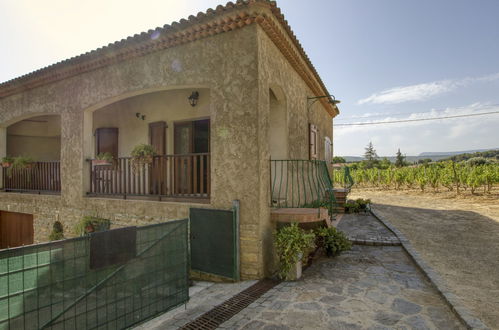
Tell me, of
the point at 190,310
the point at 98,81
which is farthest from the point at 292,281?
the point at 98,81

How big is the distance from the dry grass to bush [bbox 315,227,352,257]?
190 cm

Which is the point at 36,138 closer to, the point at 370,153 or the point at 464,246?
the point at 464,246

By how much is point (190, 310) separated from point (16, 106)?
9793 mm

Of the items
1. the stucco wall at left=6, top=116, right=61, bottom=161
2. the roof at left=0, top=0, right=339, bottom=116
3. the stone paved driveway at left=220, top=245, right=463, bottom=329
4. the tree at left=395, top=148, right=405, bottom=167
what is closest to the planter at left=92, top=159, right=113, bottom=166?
the roof at left=0, top=0, right=339, bottom=116

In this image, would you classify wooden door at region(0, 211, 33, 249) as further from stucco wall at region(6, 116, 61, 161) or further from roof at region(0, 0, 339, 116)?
roof at region(0, 0, 339, 116)

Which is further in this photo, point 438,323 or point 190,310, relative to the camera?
point 190,310

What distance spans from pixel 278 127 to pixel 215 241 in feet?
11.3

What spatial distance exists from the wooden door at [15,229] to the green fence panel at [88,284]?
7931 millimetres

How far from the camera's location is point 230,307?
14.6 feet

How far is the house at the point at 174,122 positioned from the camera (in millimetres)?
5480

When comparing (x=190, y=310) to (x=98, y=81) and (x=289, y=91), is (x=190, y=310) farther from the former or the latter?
(x=98, y=81)

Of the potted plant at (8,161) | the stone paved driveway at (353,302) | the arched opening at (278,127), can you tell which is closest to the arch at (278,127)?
the arched opening at (278,127)

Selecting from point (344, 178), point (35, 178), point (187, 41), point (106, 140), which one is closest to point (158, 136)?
point (106, 140)

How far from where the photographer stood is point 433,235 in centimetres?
910
